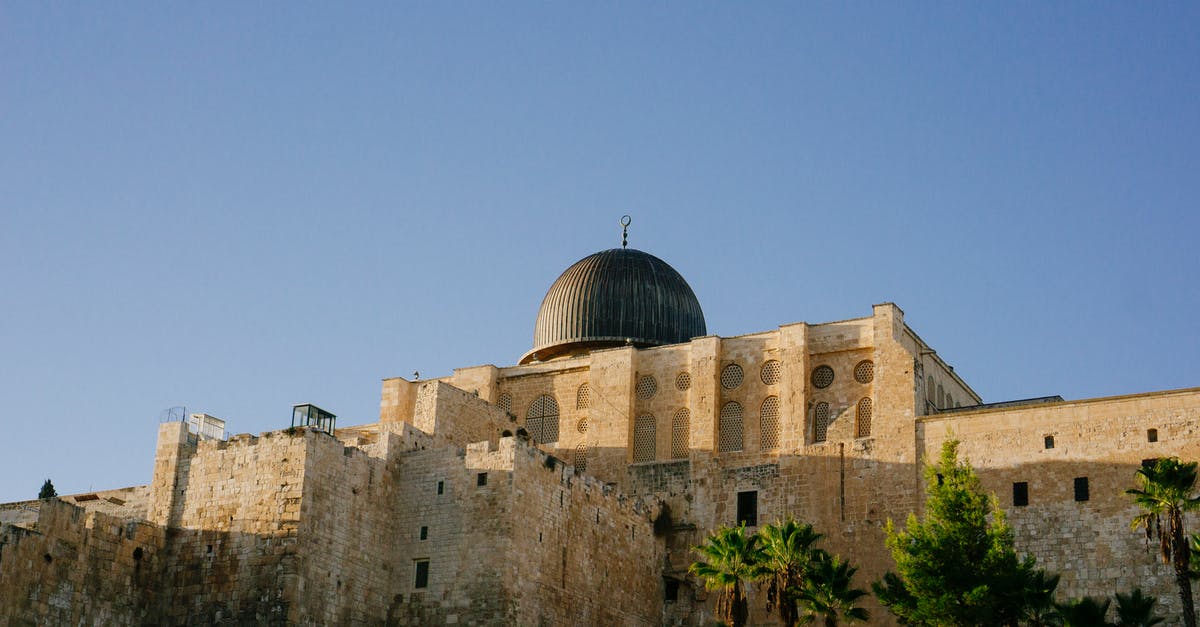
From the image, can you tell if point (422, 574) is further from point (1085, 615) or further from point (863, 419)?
point (1085, 615)

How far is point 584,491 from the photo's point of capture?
125ft

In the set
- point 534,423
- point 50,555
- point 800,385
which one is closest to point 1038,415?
point 800,385

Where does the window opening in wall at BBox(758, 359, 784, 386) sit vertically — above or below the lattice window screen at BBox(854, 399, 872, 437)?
above

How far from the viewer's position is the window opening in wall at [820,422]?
41.4 meters

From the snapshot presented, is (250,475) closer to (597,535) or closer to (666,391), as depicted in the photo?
(597,535)

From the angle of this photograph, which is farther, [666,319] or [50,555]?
[666,319]

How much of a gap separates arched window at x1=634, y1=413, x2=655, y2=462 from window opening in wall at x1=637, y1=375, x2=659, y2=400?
A: 580 mm

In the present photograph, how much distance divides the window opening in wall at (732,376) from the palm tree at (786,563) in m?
10.9

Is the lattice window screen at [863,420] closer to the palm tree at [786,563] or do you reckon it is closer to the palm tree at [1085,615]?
the palm tree at [786,563]

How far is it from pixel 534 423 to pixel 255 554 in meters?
12.8

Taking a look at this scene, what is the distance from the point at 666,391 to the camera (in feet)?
144

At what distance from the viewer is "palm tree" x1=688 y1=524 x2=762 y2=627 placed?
105ft

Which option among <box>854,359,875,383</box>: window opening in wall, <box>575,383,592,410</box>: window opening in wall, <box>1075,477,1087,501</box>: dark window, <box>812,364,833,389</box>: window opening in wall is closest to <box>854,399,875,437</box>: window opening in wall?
<box>854,359,875,383</box>: window opening in wall

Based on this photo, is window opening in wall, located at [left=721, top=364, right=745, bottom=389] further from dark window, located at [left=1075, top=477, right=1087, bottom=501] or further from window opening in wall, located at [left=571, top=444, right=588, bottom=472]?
dark window, located at [left=1075, top=477, right=1087, bottom=501]
